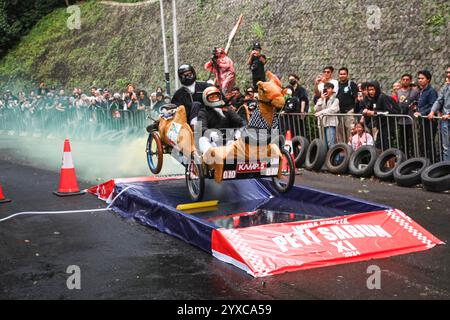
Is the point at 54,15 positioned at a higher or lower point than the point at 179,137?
higher

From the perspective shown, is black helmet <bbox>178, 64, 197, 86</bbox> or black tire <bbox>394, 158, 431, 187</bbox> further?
black tire <bbox>394, 158, 431, 187</bbox>

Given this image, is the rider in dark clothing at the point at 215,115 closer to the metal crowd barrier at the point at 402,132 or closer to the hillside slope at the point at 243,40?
the metal crowd barrier at the point at 402,132

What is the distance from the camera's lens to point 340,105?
13.9m

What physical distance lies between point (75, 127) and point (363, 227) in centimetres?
1800

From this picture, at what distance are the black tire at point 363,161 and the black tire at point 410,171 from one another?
0.77 m

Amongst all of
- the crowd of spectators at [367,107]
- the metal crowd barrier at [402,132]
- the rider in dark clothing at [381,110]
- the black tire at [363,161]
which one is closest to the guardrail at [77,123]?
the crowd of spectators at [367,107]

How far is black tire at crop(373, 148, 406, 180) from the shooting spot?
11883mm

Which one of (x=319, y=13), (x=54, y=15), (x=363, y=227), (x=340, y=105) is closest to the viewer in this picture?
(x=363, y=227)

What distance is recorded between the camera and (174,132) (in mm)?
9742

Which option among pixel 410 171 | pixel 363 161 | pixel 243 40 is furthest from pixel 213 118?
pixel 243 40

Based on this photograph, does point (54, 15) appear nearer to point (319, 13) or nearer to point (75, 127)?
point (75, 127)

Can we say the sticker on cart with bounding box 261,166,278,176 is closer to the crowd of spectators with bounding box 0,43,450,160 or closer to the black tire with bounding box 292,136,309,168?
the crowd of spectators with bounding box 0,43,450,160

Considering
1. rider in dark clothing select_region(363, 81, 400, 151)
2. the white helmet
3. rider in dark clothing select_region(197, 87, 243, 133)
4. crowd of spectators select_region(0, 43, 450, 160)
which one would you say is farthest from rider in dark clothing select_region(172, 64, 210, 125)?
rider in dark clothing select_region(363, 81, 400, 151)
